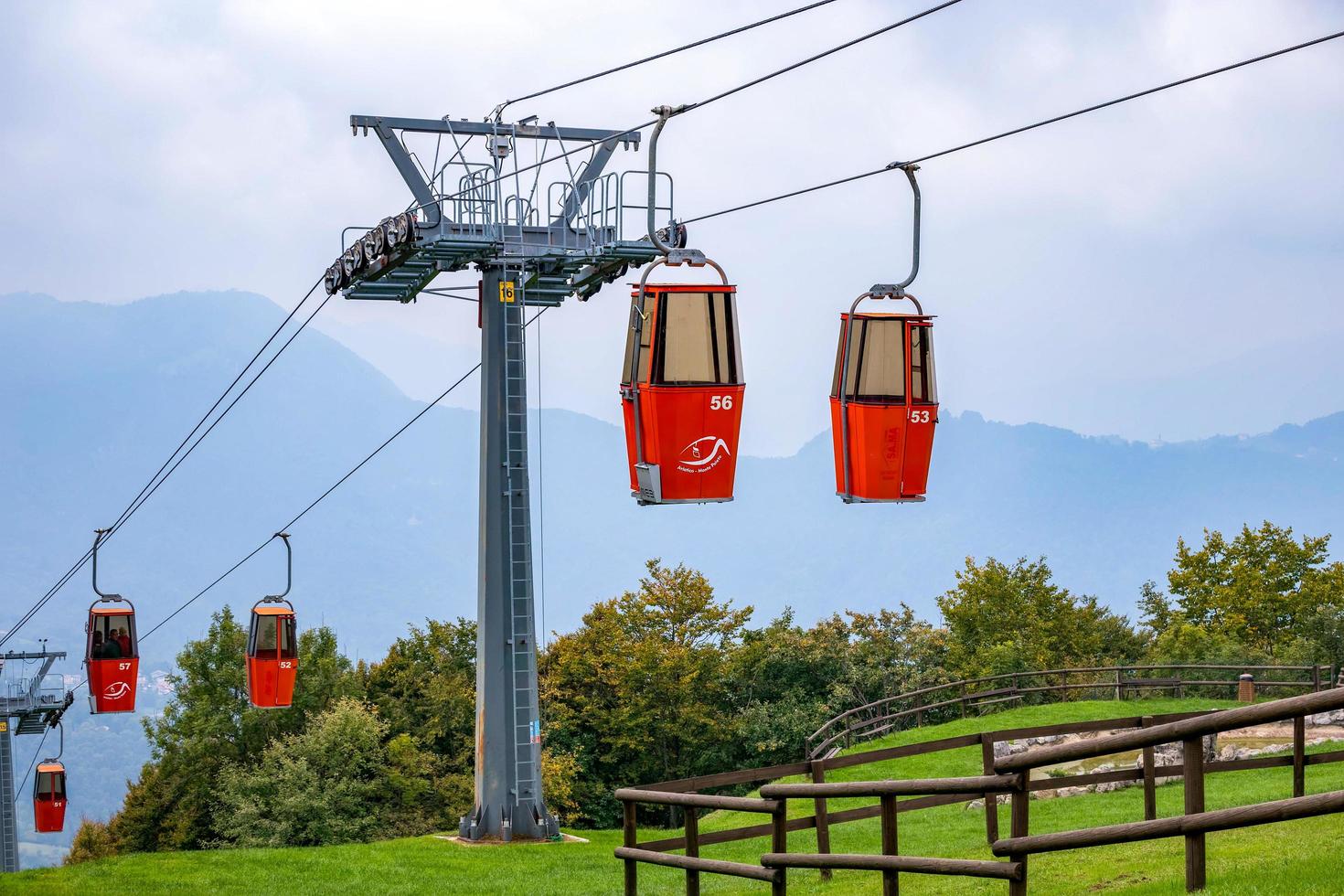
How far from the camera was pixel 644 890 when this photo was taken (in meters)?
16.9

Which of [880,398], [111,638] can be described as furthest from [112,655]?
[880,398]

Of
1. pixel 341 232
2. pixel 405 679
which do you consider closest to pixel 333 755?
pixel 405 679

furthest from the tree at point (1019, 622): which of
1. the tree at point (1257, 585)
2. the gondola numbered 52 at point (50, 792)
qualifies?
the gondola numbered 52 at point (50, 792)

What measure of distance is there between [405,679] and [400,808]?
296 inches

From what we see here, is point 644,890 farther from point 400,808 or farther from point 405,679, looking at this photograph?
point 405,679

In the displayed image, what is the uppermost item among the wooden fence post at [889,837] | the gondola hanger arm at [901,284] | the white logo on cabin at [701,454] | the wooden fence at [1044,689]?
the gondola hanger arm at [901,284]

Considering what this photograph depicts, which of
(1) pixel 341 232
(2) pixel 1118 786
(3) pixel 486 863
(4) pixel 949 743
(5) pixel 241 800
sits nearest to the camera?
(4) pixel 949 743

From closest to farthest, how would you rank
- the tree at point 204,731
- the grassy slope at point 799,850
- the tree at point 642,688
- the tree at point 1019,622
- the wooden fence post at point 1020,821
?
the wooden fence post at point 1020,821, the grassy slope at point 799,850, the tree at point 642,688, the tree at point 204,731, the tree at point 1019,622

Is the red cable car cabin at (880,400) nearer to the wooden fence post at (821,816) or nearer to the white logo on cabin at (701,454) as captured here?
the white logo on cabin at (701,454)

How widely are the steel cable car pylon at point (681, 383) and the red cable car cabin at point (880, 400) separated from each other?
1.18 m

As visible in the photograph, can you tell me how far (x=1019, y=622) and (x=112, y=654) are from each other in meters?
40.9

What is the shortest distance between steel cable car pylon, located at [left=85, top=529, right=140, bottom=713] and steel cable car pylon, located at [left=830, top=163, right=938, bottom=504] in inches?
927

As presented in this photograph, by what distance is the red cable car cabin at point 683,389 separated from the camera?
12.8 metres

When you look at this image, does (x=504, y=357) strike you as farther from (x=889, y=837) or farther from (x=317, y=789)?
(x=317, y=789)
